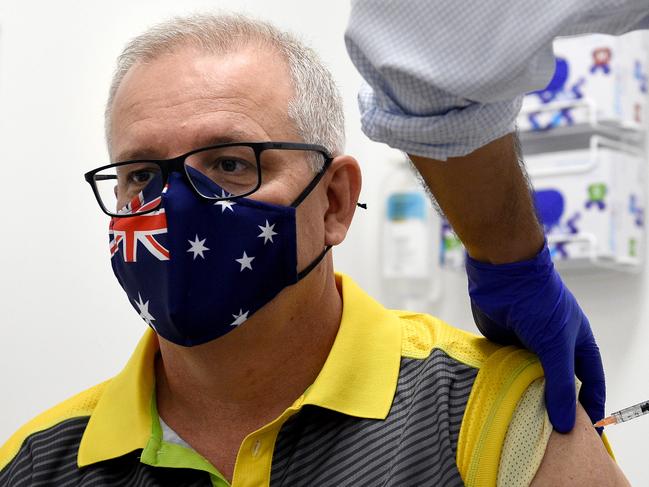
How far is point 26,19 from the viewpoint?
2.45 m

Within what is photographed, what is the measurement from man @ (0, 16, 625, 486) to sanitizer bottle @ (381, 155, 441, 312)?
56.2 inches

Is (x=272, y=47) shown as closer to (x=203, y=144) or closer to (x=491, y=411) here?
(x=203, y=144)

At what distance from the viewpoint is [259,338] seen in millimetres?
1482

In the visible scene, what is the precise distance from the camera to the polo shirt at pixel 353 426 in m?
1.37

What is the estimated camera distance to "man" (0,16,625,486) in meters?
1.37

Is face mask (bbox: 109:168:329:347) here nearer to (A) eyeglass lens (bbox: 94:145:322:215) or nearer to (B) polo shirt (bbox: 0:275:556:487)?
(A) eyeglass lens (bbox: 94:145:322:215)

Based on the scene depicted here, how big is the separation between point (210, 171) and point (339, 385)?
37 cm

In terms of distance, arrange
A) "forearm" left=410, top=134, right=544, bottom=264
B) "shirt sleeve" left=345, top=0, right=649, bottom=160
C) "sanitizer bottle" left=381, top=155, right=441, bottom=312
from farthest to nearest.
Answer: "sanitizer bottle" left=381, top=155, right=441, bottom=312
"forearm" left=410, top=134, right=544, bottom=264
"shirt sleeve" left=345, top=0, right=649, bottom=160

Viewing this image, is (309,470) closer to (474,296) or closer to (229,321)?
(229,321)

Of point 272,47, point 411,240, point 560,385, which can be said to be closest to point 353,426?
point 560,385

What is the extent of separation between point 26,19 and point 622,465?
1.91 m

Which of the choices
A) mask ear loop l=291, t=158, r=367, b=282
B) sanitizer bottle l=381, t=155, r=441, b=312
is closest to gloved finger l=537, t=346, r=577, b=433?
mask ear loop l=291, t=158, r=367, b=282

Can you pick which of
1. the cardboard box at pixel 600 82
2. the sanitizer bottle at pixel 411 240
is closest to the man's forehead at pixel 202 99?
the cardboard box at pixel 600 82

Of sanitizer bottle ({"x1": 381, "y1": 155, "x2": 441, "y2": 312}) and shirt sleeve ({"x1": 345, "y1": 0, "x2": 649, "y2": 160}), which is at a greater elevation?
shirt sleeve ({"x1": 345, "y1": 0, "x2": 649, "y2": 160})
